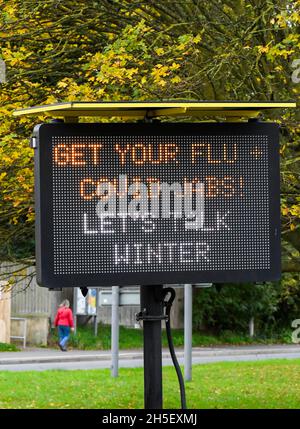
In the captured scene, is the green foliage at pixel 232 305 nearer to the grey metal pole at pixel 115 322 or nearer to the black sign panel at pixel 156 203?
the grey metal pole at pixel 115 322

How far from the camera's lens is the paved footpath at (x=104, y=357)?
85.0 feet

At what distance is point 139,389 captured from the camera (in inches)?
694

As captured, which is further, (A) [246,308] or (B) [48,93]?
(A) [246,308]

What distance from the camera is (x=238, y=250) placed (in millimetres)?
7848

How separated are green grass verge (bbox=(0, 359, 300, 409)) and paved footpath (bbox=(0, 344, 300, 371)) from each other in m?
3.27

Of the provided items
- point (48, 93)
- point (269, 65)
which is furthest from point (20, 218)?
point (269, 65)

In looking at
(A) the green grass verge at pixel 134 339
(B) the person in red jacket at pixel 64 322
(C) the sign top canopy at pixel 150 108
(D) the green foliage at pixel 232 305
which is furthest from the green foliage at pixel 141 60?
(D) the green foliage at pixel 232 305

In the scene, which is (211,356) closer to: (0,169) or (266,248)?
(0,169)

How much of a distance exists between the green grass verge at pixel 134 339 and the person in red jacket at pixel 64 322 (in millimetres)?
1481

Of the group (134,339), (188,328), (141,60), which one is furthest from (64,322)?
(141,60)

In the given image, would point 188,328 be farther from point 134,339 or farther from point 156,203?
point 134,339

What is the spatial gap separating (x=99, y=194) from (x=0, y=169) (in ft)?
17.0

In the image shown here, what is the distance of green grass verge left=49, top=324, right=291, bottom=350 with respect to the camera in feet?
104

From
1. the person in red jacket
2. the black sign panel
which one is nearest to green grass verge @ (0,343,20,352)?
the person in red jacket
